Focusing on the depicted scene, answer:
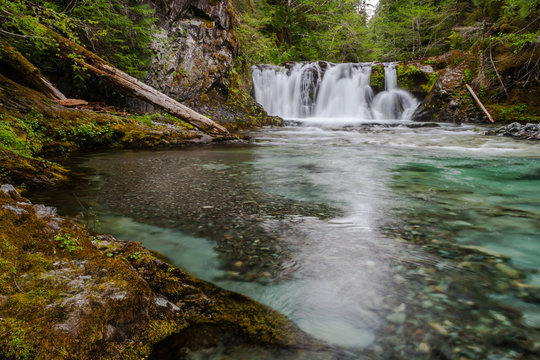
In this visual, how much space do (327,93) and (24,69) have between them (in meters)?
14.0

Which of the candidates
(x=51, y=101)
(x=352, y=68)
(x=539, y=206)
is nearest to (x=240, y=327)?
(x=539, y=206)

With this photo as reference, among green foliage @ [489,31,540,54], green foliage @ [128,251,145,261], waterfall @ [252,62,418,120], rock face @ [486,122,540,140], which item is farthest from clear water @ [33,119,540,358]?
waterfall @ [252,62,418,120]

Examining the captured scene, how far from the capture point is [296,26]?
22.4m

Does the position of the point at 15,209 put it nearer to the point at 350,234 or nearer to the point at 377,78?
the point at 350,234

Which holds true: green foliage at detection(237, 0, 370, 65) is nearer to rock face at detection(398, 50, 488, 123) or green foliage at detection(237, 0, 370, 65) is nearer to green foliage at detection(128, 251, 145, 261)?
rock face at detection(398, 50, 488, 123)

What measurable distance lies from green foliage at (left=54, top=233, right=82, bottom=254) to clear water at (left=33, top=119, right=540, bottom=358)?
65 cm

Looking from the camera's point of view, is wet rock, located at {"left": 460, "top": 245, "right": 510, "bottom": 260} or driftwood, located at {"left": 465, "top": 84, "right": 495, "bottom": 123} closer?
wet rock, located at {"left": 460, "top": 245, "right": 510, "bottom": 260}

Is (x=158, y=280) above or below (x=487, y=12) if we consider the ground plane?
below

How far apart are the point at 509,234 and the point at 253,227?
6.66ft

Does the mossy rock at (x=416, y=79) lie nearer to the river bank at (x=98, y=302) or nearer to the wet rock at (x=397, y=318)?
the wet rock at (x=397, y=318)

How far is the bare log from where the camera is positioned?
17.3ft

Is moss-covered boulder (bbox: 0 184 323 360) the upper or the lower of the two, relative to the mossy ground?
lower

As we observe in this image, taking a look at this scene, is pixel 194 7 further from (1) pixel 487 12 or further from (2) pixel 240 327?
(1) pixel 487 12

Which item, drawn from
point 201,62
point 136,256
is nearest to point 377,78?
point 201,62
